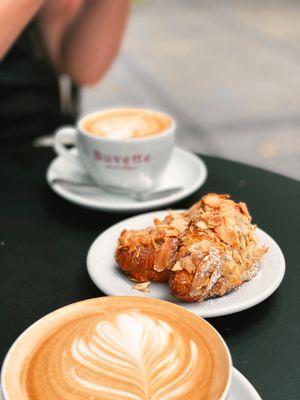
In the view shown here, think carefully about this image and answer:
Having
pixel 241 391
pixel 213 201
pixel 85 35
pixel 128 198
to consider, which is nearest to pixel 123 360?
pixel 241 391

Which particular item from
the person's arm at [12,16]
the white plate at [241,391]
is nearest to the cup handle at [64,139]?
the person's arm at [12,16]

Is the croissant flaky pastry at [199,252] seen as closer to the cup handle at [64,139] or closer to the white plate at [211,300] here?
the white plate at [211,300]

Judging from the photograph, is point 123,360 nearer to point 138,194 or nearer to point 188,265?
point 188,265

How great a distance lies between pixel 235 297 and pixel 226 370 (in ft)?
0.82

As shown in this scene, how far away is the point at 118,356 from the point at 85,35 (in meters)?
1.46

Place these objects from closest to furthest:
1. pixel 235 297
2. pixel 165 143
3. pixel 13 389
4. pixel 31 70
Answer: pixel 13 389, pixel 235 297, pixel 165 143, pixel 31 70

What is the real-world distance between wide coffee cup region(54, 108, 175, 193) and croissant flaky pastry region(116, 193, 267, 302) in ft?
1.00

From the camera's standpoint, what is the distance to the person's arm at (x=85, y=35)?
1828mm

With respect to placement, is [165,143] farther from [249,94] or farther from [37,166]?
[249,94]

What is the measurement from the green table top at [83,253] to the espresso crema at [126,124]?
0.15 meters

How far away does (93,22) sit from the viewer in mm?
1840

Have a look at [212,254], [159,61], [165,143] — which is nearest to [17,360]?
[212,254]

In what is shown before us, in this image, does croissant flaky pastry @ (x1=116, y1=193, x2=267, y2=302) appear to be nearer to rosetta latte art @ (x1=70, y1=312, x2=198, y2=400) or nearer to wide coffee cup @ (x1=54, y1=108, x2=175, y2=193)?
rosetta latte art @ (x1=70, y1=312, x2=198, y2=400)

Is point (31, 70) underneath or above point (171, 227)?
underneath
